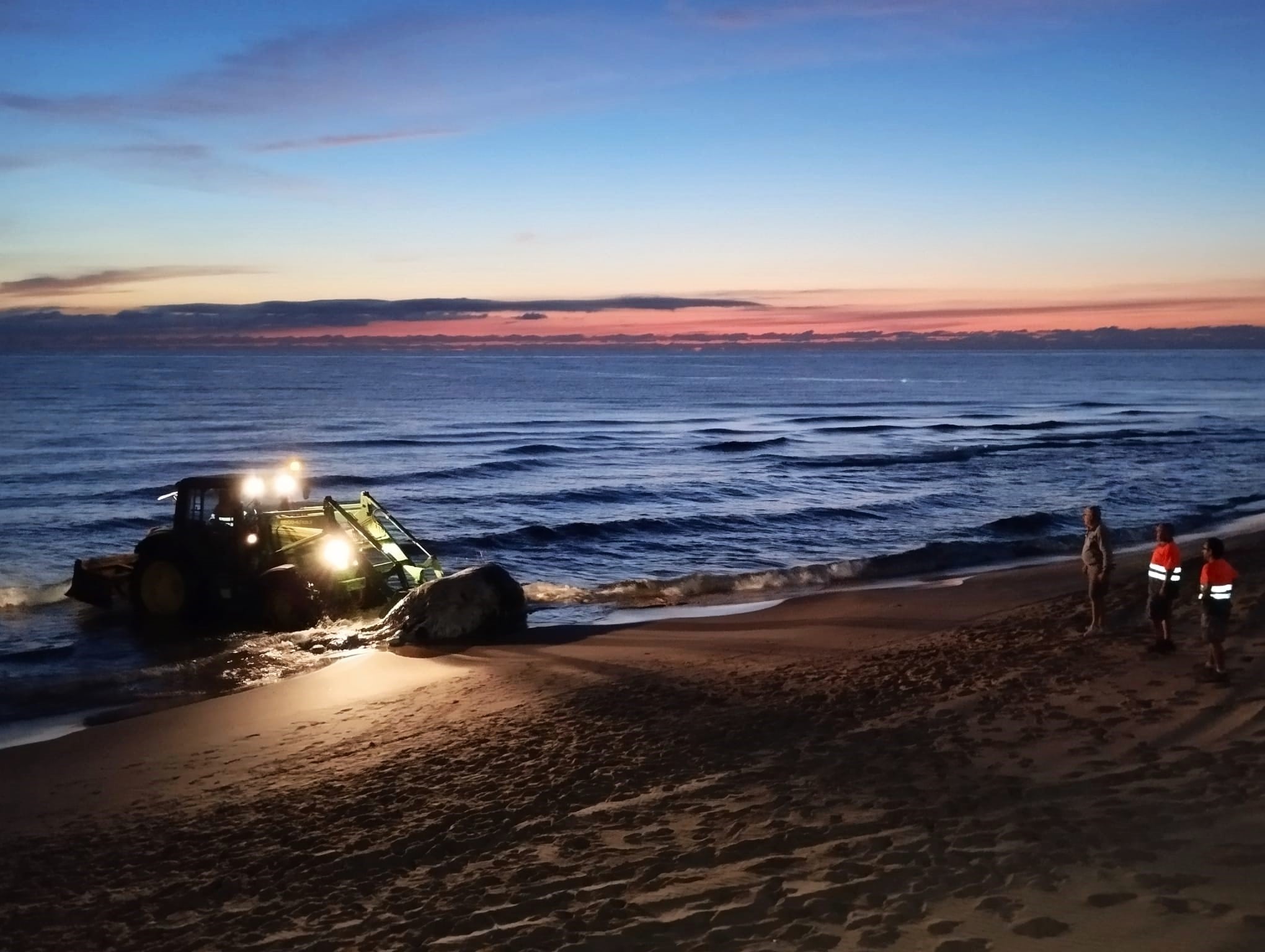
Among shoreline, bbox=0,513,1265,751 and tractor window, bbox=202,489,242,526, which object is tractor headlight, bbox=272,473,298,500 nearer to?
tractor window, bbox=202,489,242,526

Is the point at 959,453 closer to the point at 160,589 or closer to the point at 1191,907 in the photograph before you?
the point at 160,589

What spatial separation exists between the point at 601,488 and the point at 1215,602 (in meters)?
24.4

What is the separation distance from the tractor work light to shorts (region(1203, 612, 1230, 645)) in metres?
12.6

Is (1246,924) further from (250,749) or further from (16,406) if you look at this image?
(16,406)

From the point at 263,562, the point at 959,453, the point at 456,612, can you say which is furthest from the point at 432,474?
the point at 456,612

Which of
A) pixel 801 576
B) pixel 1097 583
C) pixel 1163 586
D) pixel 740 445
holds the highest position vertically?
pixel 1163 586

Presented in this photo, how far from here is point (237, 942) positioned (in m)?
5.94

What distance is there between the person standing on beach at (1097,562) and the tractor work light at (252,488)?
1143 centimetres

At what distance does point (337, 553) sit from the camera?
1562cm

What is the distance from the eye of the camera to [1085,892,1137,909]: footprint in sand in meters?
5.42

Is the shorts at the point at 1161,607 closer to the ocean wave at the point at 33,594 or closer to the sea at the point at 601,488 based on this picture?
the sea at the point at 601,488

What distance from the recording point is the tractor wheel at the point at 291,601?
593 inches

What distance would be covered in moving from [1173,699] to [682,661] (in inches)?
205

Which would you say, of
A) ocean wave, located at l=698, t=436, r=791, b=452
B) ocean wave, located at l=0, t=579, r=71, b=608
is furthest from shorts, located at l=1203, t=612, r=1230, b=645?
ocean wave, located at l=698, t=436, r=791, b=452
